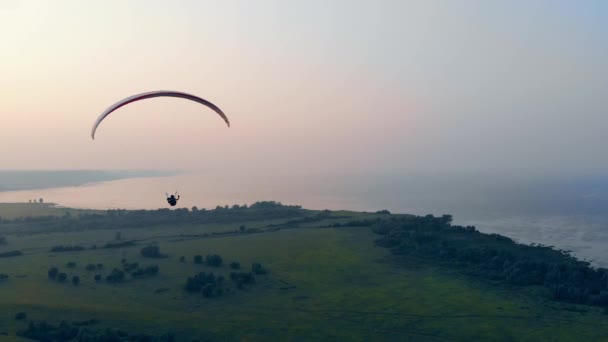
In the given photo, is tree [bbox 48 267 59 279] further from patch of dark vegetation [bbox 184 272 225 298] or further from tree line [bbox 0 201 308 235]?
tree line [bbox 0 201 308 235]

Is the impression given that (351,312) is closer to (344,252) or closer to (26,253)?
(344,252)

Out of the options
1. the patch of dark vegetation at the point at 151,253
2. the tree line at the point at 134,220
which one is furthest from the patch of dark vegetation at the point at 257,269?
the tree line at the point at 134,220

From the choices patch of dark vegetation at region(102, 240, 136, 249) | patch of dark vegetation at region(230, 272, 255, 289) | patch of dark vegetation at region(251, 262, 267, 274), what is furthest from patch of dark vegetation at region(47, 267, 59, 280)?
patch of dark vegetation at region(251, 262, 267, 274)

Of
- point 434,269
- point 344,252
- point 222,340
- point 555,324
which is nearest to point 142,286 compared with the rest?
point 222,340

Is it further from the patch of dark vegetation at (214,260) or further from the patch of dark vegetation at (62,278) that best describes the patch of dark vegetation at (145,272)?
the patch of dark vegetation at (62,278)

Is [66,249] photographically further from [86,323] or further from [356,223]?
[356,223]
